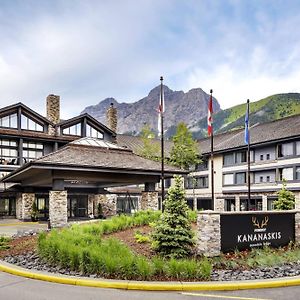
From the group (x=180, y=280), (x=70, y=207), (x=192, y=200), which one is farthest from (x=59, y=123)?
(x=180, y=280)

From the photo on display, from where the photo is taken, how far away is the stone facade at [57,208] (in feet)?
75.3

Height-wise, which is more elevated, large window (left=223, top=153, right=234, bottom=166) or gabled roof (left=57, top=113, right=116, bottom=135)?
gabled roof (left=57, top=113, right=116, bottom=135)

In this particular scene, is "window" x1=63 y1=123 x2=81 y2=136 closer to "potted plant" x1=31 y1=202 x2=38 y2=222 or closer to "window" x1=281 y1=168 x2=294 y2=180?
"potted plant" x1=31 y1=202 x2=38 y2=222

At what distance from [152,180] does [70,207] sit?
13.3 metres

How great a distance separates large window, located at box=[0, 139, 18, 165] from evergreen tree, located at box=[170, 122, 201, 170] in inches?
742

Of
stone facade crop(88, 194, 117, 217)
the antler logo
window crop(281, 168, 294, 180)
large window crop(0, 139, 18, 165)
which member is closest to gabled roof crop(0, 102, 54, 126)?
large window crop(0, 139, 18, 165)

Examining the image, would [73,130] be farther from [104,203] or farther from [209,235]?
[209,235]

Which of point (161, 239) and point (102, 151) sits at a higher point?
point (102, 151)

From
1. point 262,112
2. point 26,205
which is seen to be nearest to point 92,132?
point 26,205

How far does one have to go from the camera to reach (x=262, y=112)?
13200 cm

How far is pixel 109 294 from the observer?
941 centimetres

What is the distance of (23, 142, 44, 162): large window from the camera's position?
4071cm

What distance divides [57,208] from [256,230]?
12850 mm

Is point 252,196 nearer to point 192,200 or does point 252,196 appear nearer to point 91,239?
point 192,200
